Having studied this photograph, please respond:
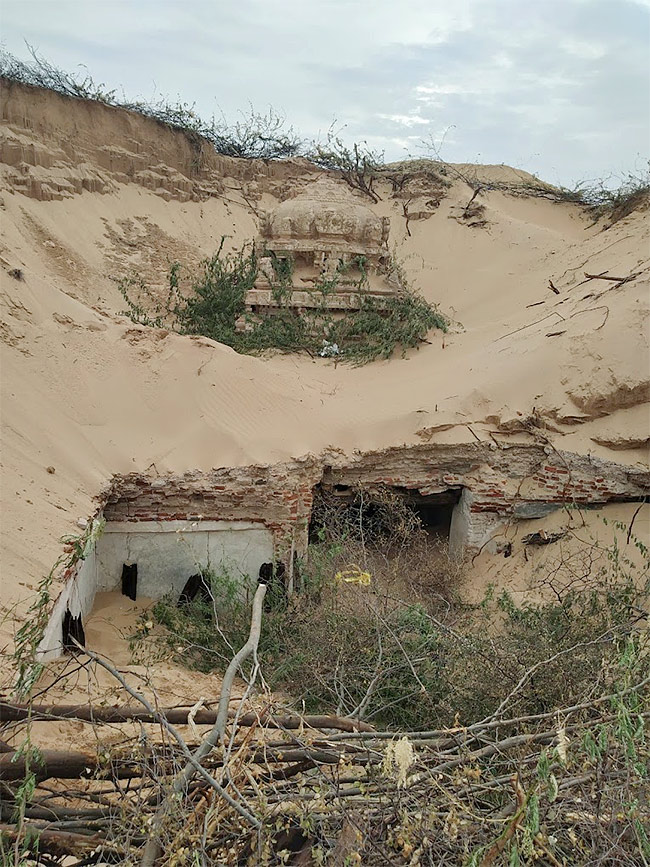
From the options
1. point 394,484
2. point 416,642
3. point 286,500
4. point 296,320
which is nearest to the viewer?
point 416,642

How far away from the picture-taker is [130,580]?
18.5 ft

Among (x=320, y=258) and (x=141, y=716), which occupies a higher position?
(x=320, y=258)

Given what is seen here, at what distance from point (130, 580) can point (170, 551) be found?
45 centimetres

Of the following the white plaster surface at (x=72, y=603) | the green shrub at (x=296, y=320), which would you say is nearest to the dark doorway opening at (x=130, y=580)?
the white plaster surface at (x=72, y=603)

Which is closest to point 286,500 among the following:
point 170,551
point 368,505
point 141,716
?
point 368,505

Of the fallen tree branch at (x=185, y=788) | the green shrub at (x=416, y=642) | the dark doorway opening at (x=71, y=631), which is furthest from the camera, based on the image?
the dark doorway opening at (x=71, y=631)

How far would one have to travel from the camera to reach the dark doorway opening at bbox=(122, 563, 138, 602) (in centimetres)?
562

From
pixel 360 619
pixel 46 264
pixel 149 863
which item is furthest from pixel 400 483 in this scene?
A: pixel 46 264

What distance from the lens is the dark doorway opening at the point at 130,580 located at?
221 inches

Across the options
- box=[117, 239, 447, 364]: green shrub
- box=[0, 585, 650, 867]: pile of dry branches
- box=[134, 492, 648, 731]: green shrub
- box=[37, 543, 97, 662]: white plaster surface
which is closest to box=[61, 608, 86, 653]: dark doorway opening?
box=[37, 543, 97, 662]: white plaster surface

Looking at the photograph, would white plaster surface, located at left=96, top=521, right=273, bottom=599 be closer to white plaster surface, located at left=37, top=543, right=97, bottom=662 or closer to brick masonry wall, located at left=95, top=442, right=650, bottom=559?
brick masonry wall, located at left=95, top=442, right=650, bottom=559

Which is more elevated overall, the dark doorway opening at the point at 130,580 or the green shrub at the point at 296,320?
the green shrub at the point at 296,320

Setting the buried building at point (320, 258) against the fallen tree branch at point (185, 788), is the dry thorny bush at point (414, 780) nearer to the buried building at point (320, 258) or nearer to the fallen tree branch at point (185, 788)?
the fallen tree branch at point (185, 788)

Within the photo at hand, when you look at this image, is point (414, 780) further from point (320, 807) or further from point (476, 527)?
point (476, 527)
